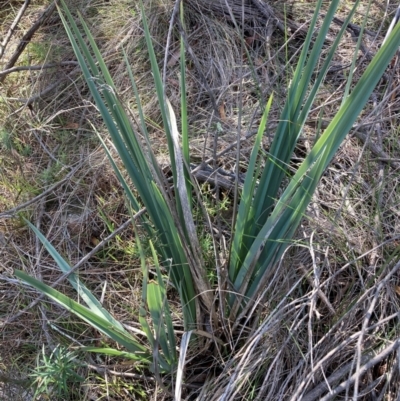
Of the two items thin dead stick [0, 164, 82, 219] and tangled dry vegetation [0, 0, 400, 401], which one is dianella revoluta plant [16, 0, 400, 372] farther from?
thin dead stick [0, 164, 82, 219]

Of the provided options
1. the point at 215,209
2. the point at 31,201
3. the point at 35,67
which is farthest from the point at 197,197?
the point at 35,67

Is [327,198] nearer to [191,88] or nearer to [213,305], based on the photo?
[213,305]

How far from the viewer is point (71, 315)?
4.60 ft

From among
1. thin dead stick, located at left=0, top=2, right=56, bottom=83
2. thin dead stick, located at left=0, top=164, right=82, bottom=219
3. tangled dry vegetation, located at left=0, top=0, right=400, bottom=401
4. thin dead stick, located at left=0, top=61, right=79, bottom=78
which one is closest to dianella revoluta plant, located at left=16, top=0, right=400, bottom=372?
tangled dry vegetation, located at left=0, top=0, right=400, bottom=401

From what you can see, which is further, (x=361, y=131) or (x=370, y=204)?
(x=361, y=131)

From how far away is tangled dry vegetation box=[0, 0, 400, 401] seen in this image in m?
1.13

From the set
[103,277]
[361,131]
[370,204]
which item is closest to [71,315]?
[103,277]

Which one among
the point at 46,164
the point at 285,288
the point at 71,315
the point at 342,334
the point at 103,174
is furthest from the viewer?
the point at 46,164

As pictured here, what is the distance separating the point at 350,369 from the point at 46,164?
1.26 metres

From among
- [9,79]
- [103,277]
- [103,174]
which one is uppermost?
[9,79]

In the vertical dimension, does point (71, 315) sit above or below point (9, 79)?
below

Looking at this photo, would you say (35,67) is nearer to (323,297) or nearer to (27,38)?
(27,38)

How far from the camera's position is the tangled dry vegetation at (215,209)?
1129 millimetres

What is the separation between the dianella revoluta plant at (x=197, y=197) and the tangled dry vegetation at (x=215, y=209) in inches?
3.1
